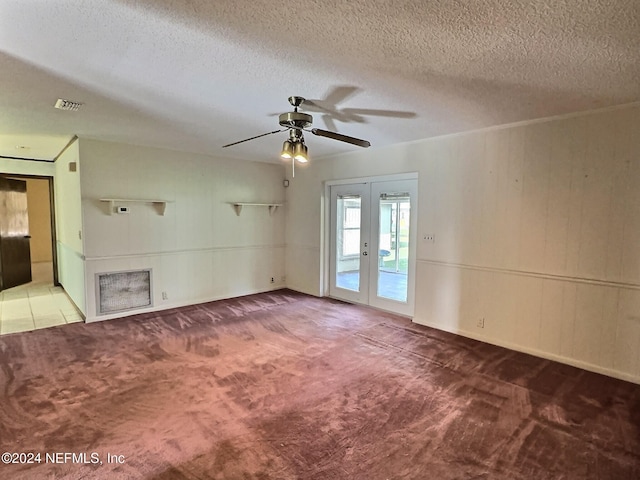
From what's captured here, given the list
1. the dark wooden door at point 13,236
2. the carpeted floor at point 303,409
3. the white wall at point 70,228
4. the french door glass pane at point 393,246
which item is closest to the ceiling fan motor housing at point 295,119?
the carpeted floor at point 303,409

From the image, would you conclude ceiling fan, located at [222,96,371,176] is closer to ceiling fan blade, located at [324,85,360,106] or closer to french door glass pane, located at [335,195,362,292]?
ceiling fan blade, located at [324,85,360,106]

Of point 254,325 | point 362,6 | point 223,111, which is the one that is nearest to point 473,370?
point 254,325

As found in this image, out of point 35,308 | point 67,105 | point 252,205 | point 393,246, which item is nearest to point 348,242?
point 393,246

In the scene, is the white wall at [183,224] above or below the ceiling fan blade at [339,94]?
below

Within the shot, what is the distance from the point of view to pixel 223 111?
3391 mm

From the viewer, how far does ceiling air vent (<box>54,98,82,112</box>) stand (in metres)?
3.13

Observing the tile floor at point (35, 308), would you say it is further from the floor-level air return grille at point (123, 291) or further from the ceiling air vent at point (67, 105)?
the ceiling air vent at point (67, 105)

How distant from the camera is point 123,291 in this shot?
5.01m

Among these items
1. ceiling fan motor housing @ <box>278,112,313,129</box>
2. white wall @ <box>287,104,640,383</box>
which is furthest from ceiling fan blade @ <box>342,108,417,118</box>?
white wall @ <box>287,104,640,383</box>

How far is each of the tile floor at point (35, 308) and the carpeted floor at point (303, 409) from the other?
543 mm

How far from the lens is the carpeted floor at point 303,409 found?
210 centimetres

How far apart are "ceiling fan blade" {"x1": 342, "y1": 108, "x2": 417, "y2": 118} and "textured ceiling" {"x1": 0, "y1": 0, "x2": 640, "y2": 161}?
0.02 m

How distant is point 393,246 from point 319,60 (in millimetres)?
3343

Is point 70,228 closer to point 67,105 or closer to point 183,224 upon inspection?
point 183,224
